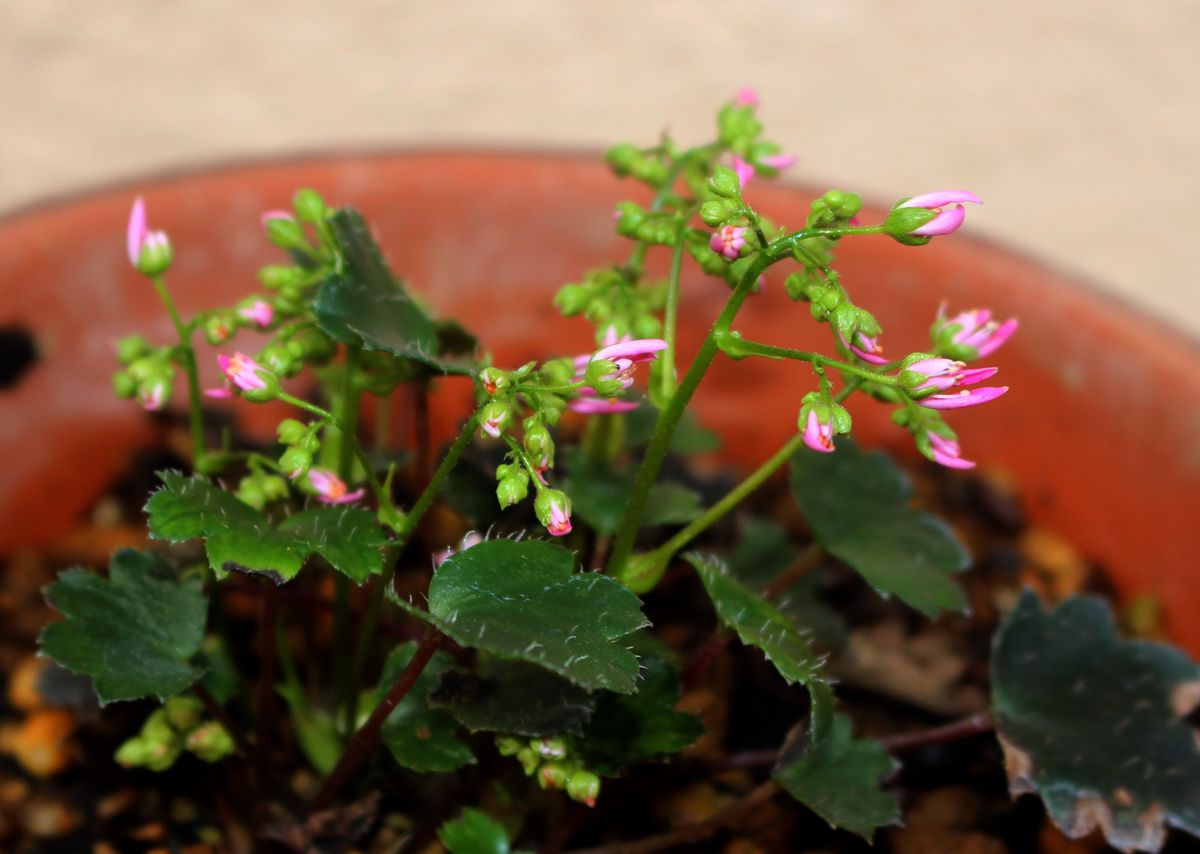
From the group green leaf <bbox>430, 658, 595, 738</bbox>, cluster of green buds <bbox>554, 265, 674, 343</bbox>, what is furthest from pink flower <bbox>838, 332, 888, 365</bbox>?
green leaf <bbox>430, 658, 595, 738</bbox>

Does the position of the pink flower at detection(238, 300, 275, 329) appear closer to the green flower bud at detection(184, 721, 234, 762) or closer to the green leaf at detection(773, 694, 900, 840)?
the green flower bud at detection(184, 721, 234, 762)

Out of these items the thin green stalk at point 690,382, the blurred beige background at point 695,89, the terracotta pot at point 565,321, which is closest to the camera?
the thin green stalk at point 690,382

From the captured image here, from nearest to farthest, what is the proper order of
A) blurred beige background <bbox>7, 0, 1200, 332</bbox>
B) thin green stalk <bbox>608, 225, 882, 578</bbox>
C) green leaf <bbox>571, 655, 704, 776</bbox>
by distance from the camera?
thin green stalk <bbox>608, 225, 882, 578</bbox>
green leaf <bbox>571, 655, 704, 776</bbox>
blurred beige background <bbox>7, 0, 1200, 332</bbox>

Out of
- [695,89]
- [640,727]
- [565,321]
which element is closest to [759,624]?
[640,727]

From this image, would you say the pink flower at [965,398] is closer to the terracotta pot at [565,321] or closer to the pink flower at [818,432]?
the pink flower at [818,432]

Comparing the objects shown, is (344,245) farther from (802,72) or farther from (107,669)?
(802,72)

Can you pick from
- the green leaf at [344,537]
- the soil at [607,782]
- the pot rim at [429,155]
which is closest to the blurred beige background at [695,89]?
the pot rim at [429,155]
